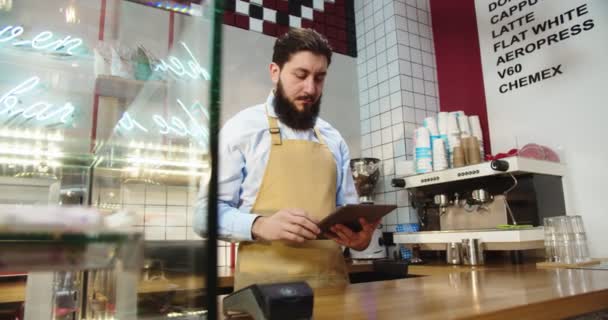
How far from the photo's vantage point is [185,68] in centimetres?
52

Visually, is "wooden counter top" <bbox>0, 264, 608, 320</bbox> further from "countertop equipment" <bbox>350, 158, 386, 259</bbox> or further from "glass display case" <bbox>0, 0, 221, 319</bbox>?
"countertop equipment" <bbox>350, 158, 386, 259</bbox>

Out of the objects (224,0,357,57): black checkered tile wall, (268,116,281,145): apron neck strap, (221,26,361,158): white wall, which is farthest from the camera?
(224,0,357,57): black checkered tile wall

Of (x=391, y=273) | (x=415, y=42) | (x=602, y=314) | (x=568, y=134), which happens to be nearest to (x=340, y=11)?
(x=415, y=42)

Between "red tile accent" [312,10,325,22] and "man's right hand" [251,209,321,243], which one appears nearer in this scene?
"man's right hand" [251,209,321,243]

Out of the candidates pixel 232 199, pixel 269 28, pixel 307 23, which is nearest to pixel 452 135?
pixel 307 23

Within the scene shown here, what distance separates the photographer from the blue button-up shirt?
1534 millimetres

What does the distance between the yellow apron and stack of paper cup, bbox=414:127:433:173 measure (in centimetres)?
127

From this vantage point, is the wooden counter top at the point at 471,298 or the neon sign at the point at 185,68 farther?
the wooden counter top at the point at 471,298

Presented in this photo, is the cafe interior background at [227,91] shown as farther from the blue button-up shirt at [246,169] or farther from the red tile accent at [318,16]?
the blue button-up shirt at [246,169]

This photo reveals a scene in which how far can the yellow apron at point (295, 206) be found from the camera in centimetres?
155

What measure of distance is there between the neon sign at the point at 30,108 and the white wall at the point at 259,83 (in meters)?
1.93

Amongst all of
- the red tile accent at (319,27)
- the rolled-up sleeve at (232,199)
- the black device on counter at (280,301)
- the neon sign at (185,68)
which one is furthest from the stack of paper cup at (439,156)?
the neon sign at (185,68)

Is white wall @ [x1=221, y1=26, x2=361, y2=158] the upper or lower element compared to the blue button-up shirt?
upper

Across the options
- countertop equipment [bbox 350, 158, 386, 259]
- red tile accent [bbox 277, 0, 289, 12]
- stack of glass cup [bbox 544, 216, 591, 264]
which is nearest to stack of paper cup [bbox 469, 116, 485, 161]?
countertop equipment [bbox 350, 158, 386, 259]
